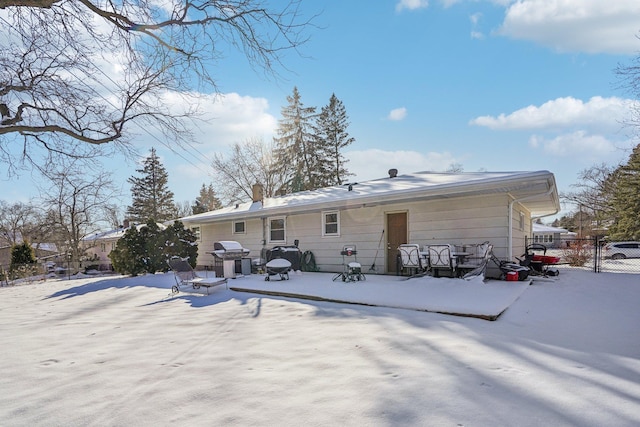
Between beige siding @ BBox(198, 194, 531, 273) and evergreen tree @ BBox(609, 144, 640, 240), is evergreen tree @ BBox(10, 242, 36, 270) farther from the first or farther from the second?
evergreen tree @ BBox(609, 144, 640, 240)

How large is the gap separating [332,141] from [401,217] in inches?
776

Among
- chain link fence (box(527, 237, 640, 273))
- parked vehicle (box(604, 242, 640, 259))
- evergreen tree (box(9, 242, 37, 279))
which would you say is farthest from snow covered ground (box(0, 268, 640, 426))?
parked vehicle (box(604, 242, 640, 259))

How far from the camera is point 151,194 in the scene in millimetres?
36531

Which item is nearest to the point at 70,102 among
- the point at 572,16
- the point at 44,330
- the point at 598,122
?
the point at 44,330

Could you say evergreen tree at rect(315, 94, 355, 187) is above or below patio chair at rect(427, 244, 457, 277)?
above

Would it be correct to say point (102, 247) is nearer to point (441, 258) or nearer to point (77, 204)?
point (77, 204)

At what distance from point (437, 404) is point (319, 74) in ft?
24.2

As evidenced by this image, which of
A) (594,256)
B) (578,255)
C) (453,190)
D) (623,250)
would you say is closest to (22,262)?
(453,190)

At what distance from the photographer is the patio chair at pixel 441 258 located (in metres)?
7.61

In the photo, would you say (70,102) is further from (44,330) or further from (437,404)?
(437,404)

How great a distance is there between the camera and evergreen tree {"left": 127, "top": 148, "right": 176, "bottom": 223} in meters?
36.1

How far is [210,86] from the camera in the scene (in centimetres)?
770

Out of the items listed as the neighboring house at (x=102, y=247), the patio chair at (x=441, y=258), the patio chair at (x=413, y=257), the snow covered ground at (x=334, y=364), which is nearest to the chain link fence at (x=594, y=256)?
the patio chair at (x=441, y=258)

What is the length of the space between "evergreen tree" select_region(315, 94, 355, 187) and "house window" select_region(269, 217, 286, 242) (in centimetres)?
1491
